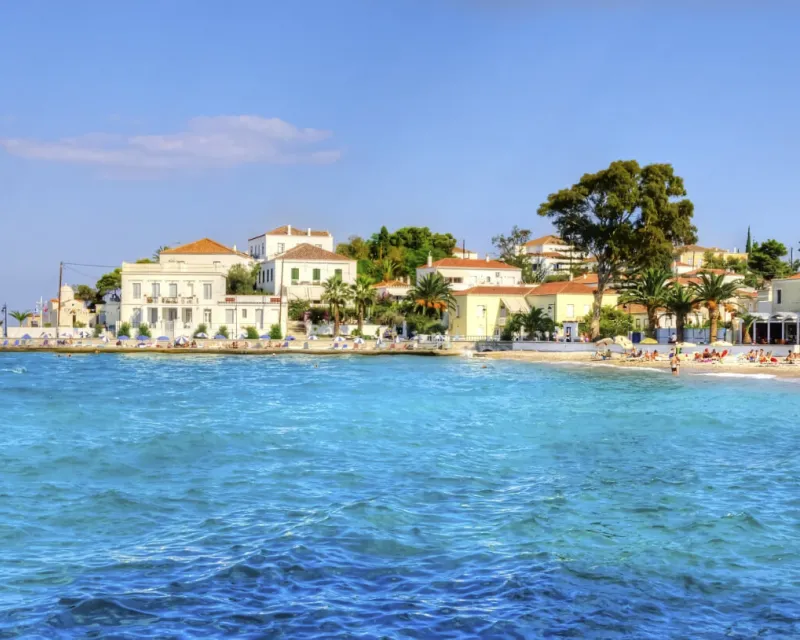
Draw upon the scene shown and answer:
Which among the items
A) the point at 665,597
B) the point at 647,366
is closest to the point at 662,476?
the point at 665,597

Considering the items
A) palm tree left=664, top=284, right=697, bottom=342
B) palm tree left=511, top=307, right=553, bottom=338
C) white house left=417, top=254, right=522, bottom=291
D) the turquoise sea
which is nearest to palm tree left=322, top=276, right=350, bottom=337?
white house left=417, top=254, right=522, bottom=291

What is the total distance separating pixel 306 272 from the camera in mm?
74938

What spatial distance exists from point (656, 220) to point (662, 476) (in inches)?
1696

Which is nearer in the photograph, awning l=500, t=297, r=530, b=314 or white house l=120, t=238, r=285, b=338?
awning l=500, t=297, r=530, b=314

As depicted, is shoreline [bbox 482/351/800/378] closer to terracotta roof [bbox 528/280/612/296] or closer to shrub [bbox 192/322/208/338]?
terracotta roof [bbox 528/280/612/296]

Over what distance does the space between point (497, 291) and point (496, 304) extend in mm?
1045

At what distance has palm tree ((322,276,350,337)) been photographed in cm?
6762

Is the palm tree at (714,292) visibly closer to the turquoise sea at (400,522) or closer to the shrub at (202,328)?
the turquoise sea at (400,522)

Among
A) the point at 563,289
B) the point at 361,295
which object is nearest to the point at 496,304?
the point at 563,289

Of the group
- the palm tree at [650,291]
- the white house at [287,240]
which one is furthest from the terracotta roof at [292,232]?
the palm tree at [650,291]

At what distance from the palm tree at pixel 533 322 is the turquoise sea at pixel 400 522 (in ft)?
114

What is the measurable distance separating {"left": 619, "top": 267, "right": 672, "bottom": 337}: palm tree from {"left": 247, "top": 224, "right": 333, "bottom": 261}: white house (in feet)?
122

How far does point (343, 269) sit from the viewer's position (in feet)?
249

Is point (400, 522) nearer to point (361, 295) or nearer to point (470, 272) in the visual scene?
point (361, 295)
